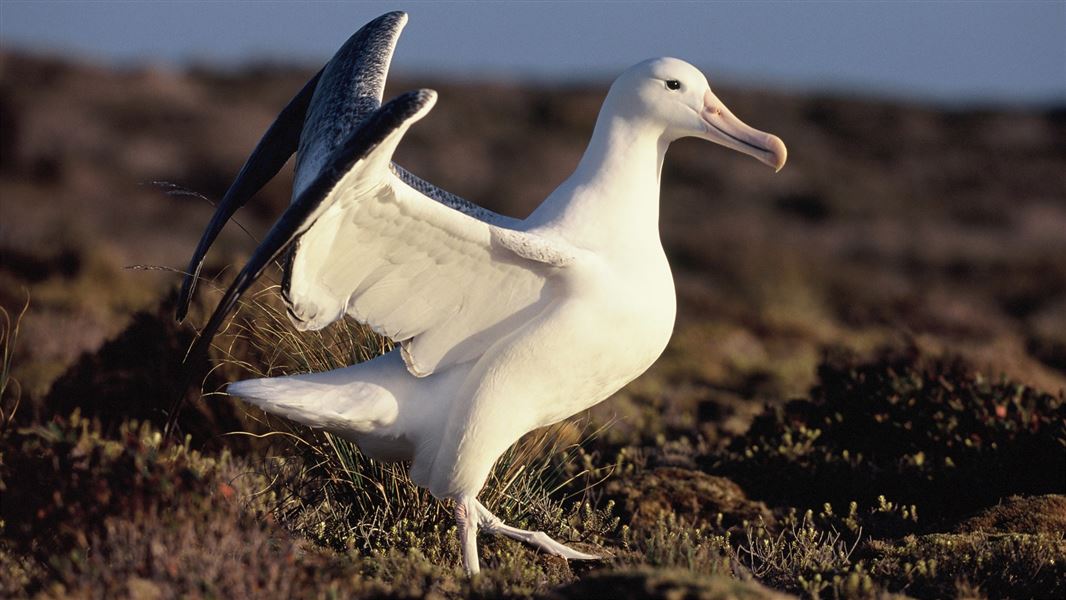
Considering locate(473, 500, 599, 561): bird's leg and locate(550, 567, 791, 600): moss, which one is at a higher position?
locate(550, 567, 791, 600): moss

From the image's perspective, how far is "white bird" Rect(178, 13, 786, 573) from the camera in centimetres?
425

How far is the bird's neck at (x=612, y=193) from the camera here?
4.61m

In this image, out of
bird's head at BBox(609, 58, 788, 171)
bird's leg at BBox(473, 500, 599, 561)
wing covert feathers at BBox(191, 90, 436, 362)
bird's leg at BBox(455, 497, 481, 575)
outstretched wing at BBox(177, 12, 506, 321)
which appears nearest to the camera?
wing covert feathers at BBox(191, 90, 436, 362)

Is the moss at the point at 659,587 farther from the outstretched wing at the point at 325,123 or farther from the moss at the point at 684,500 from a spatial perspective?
the moss at the point at 684,500

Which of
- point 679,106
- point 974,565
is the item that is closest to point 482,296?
point 679,106

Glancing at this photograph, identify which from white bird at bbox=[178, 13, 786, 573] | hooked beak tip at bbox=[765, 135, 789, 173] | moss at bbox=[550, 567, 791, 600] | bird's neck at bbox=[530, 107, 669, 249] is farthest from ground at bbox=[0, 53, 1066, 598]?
hooked beak tip at bbox=[765, 135, 789, 173]

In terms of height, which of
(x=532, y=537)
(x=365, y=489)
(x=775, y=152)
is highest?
(x=775, y=152)

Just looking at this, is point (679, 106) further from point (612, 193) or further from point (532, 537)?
point (532, 537)

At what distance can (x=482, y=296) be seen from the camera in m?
4.47

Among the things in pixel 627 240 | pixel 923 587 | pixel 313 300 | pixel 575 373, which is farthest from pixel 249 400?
pixel 923 587

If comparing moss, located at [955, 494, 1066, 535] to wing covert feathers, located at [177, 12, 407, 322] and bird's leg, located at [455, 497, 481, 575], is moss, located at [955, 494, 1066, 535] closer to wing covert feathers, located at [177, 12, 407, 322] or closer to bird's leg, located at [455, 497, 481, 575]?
bird's leg, located at [455, 497, 481, 575]

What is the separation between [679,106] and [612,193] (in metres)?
0.48

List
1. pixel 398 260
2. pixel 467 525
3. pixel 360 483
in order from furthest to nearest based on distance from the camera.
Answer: pixel 360 483 → pixel 467 525 → pixel 398 260

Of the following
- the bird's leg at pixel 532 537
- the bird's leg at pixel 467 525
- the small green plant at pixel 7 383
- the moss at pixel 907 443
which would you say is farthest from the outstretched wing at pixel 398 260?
the moss at pixel 907 443
